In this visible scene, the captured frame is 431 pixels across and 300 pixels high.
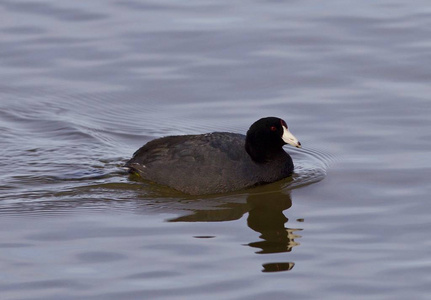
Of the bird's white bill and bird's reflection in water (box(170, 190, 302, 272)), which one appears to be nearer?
bird's reflection in water (box(170, 190, 302, 272))

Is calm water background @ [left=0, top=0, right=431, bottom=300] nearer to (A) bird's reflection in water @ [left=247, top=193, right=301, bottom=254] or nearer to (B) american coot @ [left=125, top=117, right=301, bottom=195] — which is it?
(A) bird's reflection in water @ [left=247, top=193, right=301, bottom=254]

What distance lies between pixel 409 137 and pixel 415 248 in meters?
3.00

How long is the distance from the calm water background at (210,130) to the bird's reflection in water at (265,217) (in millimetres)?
27

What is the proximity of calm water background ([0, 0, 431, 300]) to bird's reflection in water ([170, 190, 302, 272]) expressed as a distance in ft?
0.09

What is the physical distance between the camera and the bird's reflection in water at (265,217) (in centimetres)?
813

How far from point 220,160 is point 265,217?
936 mm

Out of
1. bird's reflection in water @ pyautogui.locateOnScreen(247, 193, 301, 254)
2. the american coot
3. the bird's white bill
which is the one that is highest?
the bird's white bill

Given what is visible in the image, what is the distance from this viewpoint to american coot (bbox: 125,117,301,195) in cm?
965

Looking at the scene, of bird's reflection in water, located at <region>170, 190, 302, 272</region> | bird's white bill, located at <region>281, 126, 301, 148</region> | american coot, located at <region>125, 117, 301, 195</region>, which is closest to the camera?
bird's reflection in water, located at <region>170, 190, 302, 272</region>

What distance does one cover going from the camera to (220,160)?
9.73 meters

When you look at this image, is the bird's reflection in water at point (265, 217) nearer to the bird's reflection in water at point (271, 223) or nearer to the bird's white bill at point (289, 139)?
the bird's reflection in water at point (271, 223)

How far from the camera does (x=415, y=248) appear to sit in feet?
26.0

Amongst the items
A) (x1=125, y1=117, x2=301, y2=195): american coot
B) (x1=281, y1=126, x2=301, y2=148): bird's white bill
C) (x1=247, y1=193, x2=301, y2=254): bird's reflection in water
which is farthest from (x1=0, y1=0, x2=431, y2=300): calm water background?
(x1=281, y1=126, x2=301, y2=148): bird's white bill

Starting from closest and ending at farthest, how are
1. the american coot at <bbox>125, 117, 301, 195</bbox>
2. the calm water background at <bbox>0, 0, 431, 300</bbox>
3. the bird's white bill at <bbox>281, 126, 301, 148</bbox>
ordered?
the calm water background at <bbox>0, 0, 431, 300</bbox>, the american coot at <bbox>125, 117, 301, 195</bbox>, the bird's white bill at <bbox>281, 126, 301, 148</bbox>
